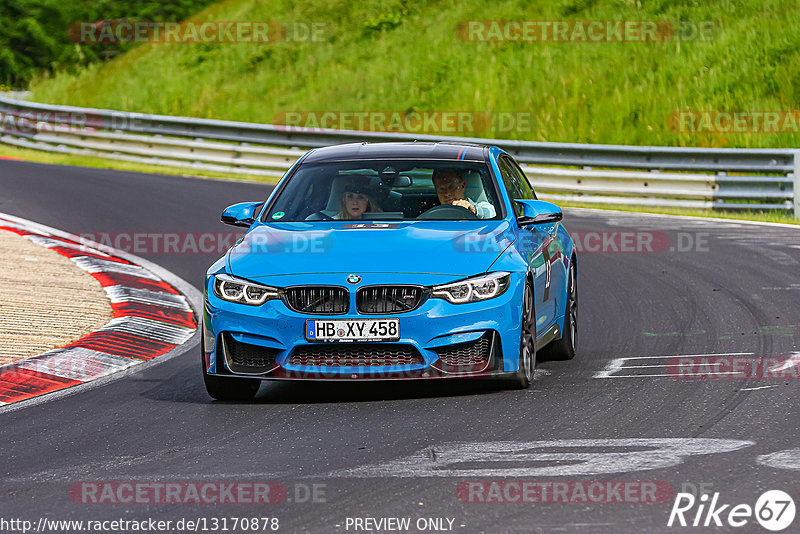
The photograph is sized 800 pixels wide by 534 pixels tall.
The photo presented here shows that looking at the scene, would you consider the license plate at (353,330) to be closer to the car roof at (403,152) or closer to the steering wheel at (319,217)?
the steering wheel at (319,217)

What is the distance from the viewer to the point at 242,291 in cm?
790

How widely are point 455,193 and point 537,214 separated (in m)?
0.61

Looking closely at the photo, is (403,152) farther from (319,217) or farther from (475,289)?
(475,289)

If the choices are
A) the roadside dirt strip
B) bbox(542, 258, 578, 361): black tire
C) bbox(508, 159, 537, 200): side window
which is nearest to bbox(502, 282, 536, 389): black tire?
bbox(542, 258, 578, 361): black tire

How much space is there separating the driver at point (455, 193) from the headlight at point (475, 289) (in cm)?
118

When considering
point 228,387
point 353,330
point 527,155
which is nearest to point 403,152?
→ point 353,330

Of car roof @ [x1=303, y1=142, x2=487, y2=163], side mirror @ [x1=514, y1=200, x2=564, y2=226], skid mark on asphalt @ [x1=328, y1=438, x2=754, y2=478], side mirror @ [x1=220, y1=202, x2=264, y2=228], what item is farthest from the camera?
car roof @ [x1=303, y1=142, x2=487, y2=163]

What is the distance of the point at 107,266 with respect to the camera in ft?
46.6

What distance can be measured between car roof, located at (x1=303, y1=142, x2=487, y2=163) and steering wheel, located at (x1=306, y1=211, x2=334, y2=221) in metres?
0.52

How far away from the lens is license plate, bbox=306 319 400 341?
7641 millimetres

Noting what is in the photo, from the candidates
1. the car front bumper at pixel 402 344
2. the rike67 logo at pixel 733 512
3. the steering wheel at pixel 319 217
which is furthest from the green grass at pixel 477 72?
the rike67 logo at pixel 733 512

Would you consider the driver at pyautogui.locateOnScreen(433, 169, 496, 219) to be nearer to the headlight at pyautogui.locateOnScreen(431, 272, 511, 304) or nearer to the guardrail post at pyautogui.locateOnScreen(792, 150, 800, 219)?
the headlight at pyautogui.locateOnScreen(431, 272, 511, 304)

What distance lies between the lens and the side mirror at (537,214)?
8.77 meters

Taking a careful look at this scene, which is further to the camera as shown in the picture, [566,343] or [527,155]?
[527,155]
